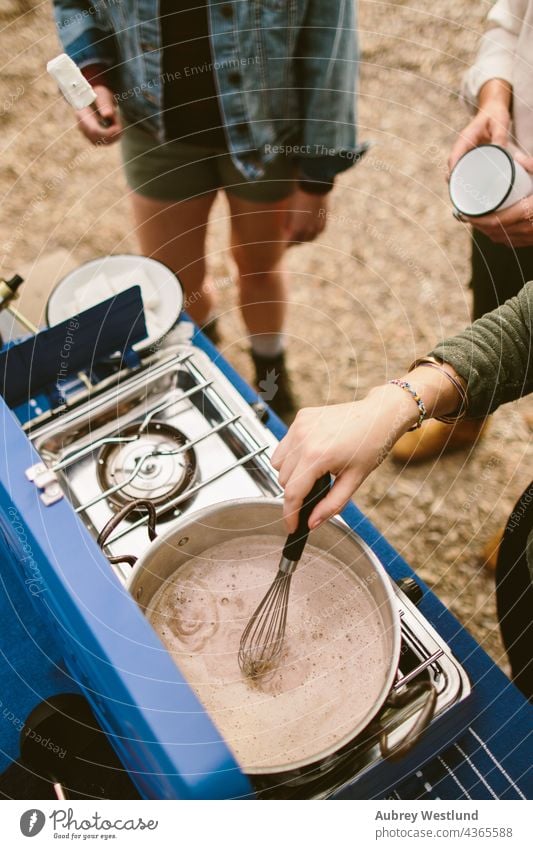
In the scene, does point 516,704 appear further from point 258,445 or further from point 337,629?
point 258,445

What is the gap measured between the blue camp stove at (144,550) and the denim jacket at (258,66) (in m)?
0.37

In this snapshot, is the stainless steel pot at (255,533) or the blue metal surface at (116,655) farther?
the stainless steel pot at (255,533)

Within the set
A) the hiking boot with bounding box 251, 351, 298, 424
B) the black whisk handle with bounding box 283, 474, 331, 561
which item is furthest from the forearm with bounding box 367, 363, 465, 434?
the hiking boot with bounding box 251, 351, 298, 424

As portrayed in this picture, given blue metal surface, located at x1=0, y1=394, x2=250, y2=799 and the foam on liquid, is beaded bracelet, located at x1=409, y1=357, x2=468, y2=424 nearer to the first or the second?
the foam on liquid

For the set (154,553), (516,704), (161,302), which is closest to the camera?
(154,553)

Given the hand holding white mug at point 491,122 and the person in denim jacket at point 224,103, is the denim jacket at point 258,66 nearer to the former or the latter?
the person in denim jacket at point 224,103

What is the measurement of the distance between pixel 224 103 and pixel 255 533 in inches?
26.8

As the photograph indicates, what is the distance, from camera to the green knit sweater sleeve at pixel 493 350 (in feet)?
1.96

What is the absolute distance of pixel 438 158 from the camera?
1.79 meters

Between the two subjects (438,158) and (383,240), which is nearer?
(383,240)

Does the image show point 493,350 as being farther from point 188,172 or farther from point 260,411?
point 188,172

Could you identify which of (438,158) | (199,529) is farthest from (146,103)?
(438,158)

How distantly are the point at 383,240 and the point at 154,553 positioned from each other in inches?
49.1
